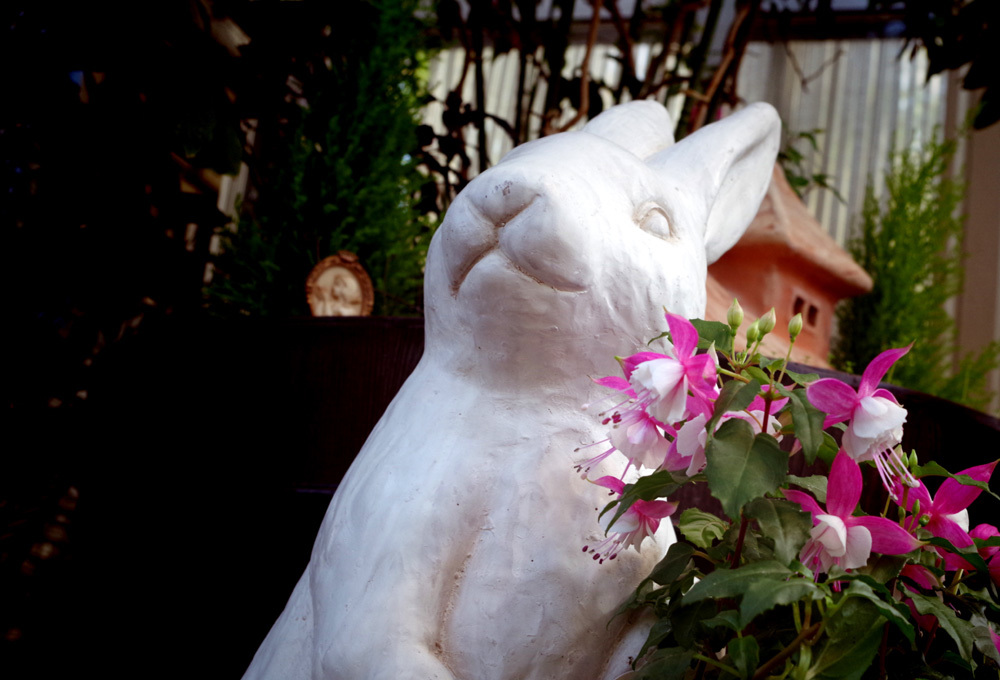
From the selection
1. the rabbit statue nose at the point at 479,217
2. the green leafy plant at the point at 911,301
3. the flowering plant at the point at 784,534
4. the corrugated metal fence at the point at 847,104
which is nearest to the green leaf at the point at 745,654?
the flowering plant at the point at 784,534

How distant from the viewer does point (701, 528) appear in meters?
0.73

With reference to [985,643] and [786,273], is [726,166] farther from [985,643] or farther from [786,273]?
[786,273]

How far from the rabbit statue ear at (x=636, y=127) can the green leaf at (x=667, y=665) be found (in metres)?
0.54

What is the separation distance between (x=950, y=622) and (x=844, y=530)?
0.11m

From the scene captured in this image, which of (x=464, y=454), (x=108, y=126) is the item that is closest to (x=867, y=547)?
(x=464, y=454)

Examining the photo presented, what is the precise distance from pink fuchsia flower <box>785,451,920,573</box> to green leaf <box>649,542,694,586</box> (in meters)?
0.09

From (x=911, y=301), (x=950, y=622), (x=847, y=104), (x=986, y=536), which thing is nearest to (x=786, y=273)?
(x=911, y=301)

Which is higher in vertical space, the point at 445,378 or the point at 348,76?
the point at 348,76

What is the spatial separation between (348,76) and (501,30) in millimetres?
651

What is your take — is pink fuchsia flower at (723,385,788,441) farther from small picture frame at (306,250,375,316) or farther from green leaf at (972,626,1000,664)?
small picture frame at (306,250,375,316)

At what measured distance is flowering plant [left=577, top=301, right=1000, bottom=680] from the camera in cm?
58

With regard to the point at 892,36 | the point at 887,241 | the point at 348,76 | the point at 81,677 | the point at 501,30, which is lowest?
the point at 81,677

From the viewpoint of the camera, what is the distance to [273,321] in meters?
1.26

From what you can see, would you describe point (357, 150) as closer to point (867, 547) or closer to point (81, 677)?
point (81, 677)
